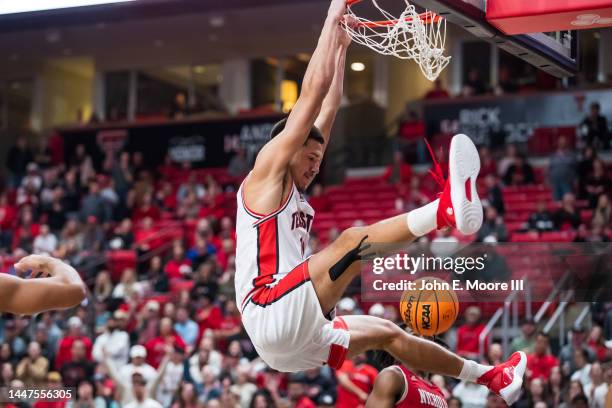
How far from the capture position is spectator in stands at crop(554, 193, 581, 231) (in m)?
15.6

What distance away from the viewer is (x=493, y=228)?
15.5 metres

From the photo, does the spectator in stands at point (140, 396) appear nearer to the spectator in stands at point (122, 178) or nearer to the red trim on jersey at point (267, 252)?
the red trim on jersey at point (267, 252)

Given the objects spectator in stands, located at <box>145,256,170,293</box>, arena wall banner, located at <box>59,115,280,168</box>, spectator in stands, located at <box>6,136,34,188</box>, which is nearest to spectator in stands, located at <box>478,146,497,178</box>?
arena wall banner, located at <box>59,115,280,168</box>

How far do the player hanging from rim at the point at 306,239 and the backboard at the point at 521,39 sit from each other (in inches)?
27.1

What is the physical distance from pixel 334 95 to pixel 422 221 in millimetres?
1710

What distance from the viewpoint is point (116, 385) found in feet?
44.2

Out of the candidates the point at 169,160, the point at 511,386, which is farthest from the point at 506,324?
the point at 169,160

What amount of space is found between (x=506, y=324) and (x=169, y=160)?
45.2ft

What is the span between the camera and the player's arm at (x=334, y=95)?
676 centimetres

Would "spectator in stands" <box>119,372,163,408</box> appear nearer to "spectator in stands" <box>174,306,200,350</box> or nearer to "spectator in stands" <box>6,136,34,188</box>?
"spectator in stands" <box>174,306,200,350</box>

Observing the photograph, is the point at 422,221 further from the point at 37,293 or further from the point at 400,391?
the point at 37,293

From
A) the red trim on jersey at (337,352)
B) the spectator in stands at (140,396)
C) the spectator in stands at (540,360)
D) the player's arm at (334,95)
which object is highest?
the player's arm at (334,95)

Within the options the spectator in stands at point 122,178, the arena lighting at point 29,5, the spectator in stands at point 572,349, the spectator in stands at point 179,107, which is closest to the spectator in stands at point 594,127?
the spectator in stands at point 572,349

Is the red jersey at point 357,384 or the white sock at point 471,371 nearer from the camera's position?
the white sock at point 471,371
